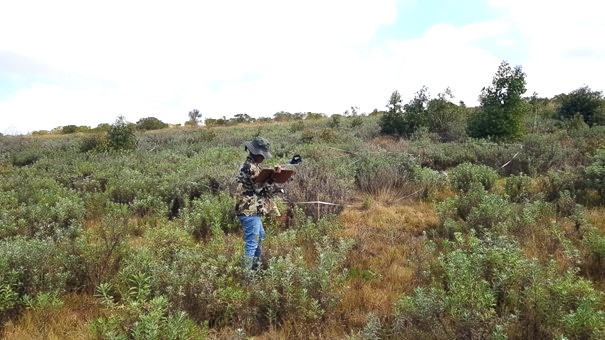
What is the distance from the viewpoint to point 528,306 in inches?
137

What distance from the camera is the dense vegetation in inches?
140

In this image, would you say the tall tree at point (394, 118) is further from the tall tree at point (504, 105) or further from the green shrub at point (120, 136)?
the green shrub at point (120, 136)

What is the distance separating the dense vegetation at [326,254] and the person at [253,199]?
1.04ft

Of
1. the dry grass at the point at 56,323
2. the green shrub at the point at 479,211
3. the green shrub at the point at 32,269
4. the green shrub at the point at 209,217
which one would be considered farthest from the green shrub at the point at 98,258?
the green shrub at the point at 479,211

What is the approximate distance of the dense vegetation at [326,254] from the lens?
357cm

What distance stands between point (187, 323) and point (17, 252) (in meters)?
2.15

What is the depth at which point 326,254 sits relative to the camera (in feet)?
14.8

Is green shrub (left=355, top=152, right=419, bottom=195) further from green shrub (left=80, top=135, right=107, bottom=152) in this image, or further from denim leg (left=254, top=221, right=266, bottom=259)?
green shrub (left=80, top=135, right=107, bottom=152)

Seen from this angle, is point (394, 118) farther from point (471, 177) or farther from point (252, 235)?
point (252, 235)

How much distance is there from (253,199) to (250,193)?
81mm

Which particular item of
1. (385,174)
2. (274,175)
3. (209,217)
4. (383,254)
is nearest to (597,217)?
(383,254)

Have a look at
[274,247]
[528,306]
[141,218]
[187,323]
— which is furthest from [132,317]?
[141,218]

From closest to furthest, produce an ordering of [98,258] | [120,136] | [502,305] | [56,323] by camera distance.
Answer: [502,305] < [56,323] < [98,258] < [120,136]

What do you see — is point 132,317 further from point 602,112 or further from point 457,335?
point 602,112
